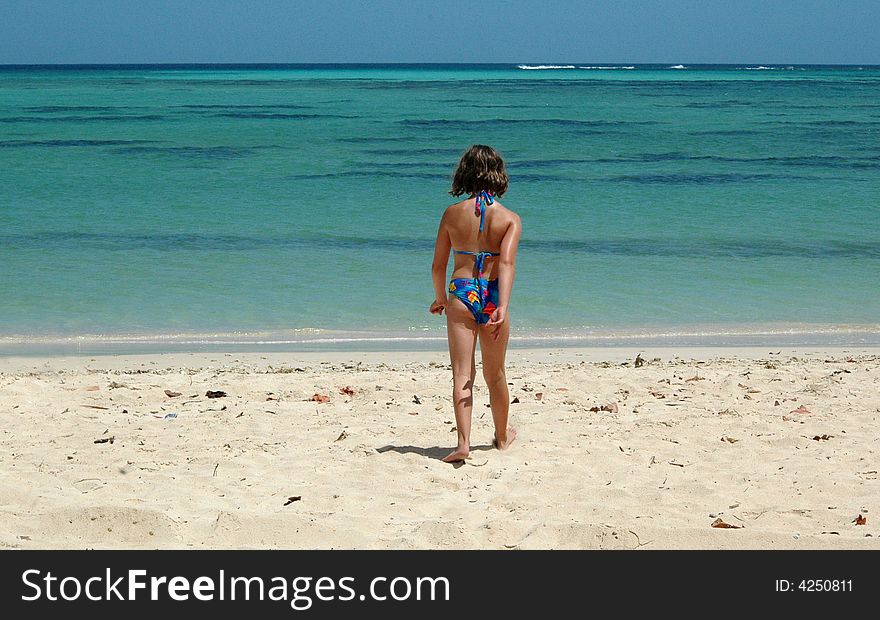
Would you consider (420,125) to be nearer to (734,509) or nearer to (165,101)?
(165,101)

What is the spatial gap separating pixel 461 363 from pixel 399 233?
29.6ft

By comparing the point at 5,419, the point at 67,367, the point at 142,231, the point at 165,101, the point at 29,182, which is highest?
the point at 165,101

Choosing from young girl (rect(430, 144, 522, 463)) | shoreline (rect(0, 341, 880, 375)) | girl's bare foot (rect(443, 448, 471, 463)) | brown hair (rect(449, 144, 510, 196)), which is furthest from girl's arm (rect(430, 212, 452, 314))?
shoreline (rect(0, 341, 880, 375))

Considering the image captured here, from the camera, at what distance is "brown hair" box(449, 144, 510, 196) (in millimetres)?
4785

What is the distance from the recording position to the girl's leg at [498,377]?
16.6 feet

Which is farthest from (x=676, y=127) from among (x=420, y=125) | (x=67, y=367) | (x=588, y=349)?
(x=67, y=367)

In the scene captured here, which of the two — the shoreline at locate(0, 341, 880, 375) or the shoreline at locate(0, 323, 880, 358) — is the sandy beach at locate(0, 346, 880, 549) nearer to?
the shoreline at locate(0, 341, 880, 375)

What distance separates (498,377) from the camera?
5156 mm

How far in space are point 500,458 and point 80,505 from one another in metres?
2.12

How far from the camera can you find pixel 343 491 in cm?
460

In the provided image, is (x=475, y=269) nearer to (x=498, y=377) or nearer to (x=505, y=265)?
(x=505, y=265)

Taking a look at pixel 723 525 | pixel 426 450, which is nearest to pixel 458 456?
pixel 426 450

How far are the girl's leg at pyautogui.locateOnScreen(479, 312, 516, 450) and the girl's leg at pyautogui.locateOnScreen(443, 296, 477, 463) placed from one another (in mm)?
A: 71

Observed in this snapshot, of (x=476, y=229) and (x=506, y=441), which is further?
(x=506, y=441)
